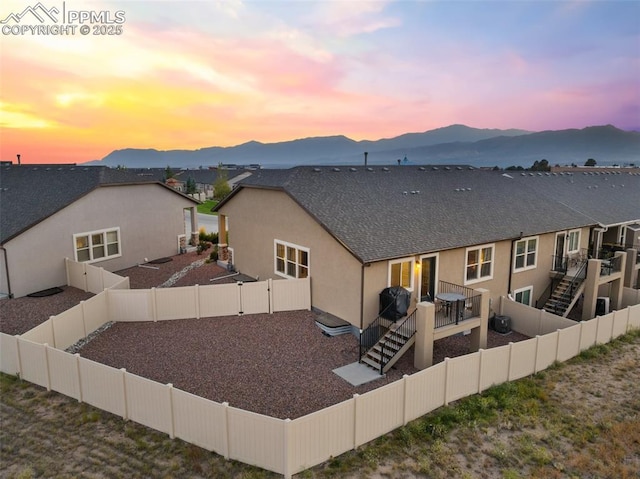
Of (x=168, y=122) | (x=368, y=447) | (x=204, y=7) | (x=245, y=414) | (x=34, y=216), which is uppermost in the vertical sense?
(x=204, y=7)

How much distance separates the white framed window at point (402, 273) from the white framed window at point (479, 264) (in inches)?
128

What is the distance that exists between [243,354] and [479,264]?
35.5 feet

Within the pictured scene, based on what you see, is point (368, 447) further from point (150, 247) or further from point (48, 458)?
point (150, 247)

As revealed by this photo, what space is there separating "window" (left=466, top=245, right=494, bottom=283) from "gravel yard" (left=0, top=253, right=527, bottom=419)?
8.30ft

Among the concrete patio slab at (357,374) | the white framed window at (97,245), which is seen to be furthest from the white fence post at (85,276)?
the concrete patio slab at (357,374)

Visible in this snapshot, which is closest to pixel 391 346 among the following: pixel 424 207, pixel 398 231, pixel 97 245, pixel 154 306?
pixel 398 231

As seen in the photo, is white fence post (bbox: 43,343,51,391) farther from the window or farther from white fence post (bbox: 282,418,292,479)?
the window

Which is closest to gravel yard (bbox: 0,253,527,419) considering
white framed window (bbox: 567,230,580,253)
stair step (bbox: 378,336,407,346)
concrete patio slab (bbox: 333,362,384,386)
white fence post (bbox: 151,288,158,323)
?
concrete patio slab (bbox: 333,362,384,386)

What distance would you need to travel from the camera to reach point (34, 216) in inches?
775

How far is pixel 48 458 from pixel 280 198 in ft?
40.9

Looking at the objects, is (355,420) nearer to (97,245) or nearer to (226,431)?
(226,431)

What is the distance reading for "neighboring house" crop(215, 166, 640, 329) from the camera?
15250 mm

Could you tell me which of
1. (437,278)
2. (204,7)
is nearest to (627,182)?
(437,278)

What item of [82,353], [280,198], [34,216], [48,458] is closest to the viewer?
[48,458]
